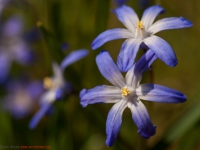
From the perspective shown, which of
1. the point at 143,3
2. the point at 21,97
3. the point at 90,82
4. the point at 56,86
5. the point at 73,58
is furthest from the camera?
the point at 21,97

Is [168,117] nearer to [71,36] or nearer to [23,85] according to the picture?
[71,36]

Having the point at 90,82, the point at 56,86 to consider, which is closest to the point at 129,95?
the point at 56,86

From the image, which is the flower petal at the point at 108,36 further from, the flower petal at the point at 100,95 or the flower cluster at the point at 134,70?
the flower petal at the point at 100,95

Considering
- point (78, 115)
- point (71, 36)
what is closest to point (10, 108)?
point (78, 115)

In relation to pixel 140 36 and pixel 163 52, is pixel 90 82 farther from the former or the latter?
pixel 163 52

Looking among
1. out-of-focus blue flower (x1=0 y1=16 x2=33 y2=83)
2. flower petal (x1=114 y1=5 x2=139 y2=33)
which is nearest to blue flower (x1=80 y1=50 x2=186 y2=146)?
flower petal (x1=114 y1=5 x2=139 y2=33)
